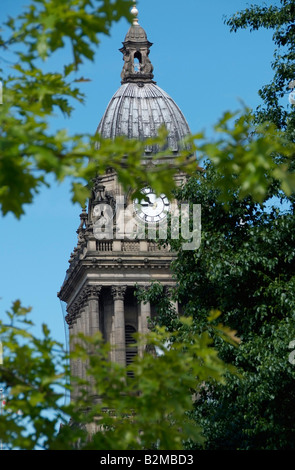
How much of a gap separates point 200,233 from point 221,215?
0.81 meters

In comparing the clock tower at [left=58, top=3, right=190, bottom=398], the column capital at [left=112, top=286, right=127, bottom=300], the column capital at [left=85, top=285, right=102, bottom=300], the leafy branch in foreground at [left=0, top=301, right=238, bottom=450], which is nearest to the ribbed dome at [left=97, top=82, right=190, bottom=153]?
the clock tower at [left=58, top=3, right=190, bottom=398]

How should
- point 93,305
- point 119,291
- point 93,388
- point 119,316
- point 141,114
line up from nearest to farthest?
point 93,388, point 119,316, point 93,305, point 119,291, point 141,114

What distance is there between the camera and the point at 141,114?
312ft

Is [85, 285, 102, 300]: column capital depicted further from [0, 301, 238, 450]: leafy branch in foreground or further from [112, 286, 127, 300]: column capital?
[0, 301, 238, 450]: leafy branch in foreground

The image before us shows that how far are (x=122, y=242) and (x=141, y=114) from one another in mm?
13235

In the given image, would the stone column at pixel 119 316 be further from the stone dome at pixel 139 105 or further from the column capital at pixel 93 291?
the stone dome at pixel 139 105

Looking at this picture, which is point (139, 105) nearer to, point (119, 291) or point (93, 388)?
point (119, 291)

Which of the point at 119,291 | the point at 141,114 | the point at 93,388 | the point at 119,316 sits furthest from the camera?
the point at 141,114

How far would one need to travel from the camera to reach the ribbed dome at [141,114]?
94.0 m

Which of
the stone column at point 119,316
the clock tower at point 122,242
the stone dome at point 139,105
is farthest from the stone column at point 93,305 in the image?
the stone dome at point 139,105

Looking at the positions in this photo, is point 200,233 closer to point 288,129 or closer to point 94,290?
point 288,129

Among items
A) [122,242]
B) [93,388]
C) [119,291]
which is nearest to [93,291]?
[119,291]
